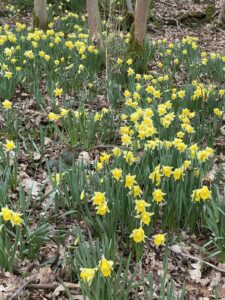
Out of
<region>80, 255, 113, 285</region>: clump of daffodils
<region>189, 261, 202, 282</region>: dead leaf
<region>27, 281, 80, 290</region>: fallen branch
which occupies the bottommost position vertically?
<region>189, 261, 202, 282</region>: dead leaf

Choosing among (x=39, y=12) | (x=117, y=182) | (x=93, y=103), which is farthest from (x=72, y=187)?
(x=39, y=12)

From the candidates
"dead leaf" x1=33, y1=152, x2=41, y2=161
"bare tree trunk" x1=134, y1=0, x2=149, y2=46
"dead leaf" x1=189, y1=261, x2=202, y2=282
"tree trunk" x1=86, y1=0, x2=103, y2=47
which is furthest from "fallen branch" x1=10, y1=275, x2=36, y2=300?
"tree trunk" x1=86, y1=0, x2=103, y2=47

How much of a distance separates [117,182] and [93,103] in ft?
8.33

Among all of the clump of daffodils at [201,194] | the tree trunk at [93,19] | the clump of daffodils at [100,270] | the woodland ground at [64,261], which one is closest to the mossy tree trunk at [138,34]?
the tree trunk at [93,19]

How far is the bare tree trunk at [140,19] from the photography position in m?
5.91

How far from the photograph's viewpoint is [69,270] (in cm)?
214

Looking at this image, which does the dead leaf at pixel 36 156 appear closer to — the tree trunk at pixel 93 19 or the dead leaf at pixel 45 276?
the dead leaf at pixel 45 276

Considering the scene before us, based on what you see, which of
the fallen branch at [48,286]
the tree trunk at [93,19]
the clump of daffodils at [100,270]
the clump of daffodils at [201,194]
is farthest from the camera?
the tree trunk at [93,19]

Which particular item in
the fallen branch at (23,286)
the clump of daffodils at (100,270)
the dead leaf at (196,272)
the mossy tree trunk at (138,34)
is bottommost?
the dead leaf at (196,272)

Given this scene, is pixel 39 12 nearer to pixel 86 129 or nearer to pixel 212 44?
pixel 212 44

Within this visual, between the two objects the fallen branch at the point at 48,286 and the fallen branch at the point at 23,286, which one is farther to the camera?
the fallen branch at the point at 48,286

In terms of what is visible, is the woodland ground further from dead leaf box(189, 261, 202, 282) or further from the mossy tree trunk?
the mossy tree trunk

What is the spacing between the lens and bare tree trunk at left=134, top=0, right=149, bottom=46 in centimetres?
591

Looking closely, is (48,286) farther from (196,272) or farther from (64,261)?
(196,272)
